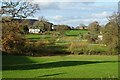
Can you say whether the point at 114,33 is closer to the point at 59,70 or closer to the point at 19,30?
the point at 19,30

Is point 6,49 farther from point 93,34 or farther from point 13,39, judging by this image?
point 93,34

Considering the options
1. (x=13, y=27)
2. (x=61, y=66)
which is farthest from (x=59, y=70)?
(x=13, y=27)

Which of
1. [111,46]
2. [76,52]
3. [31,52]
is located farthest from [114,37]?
[31,52]

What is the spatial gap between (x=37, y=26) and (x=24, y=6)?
30.2 m

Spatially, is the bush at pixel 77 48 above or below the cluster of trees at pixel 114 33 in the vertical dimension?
below

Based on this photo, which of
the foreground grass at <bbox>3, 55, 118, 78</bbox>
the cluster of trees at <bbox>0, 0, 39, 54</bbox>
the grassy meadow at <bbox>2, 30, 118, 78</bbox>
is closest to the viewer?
the foreground grass at <bbox>3, 55, 118, 78</bbox>

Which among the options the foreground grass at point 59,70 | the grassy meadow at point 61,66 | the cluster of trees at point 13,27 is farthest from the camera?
the cluster of trees at point 13,27

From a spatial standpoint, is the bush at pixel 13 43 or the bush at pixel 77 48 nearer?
the bush at pixel 13 43

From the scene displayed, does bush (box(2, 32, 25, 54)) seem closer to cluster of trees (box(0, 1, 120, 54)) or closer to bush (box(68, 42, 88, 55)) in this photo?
cluster of trees (box(0, 1, 120, 54))

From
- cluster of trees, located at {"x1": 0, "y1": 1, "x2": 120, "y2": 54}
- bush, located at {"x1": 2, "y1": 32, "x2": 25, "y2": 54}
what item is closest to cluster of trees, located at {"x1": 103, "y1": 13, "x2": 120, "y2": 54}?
cluster of trees, located at {"x1": 0, "y1": 1, "x2": 120, "y2": 54}

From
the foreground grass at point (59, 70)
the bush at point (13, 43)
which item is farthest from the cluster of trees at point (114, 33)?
the foreground grass at point (59, 70)

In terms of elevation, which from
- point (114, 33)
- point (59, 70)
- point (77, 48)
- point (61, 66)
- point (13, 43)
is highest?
point (114, 33)

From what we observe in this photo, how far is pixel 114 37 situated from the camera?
44312 millimetres

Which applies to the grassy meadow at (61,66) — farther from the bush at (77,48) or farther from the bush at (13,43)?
the bush at (13,43)
